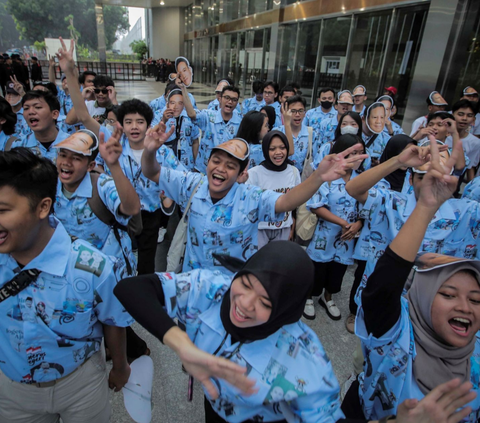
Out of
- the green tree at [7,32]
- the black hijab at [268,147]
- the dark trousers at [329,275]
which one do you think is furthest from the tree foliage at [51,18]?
the dark trousers at [329,275]

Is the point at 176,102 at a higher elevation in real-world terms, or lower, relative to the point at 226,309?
higher

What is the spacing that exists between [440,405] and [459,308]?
382 millimetres

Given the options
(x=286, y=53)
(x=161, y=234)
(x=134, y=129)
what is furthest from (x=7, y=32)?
(x=134, y=129)

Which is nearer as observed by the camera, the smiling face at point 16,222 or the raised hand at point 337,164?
the smiling face at point 16,222

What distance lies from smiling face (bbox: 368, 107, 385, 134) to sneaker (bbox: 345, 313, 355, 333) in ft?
8.33

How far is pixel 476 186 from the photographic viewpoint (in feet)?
9.39

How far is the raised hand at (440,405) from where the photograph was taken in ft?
3.35

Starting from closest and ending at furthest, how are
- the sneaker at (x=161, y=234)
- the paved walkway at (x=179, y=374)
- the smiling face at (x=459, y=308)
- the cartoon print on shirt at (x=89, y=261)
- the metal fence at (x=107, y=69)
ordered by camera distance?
the smiling face at (x=459, y=308)
the cartoon print on shirt at (x=89, y=261)
the paved walkway at (x=179, y=374)
the sneaker at (x=161, y=234)
the metal fence at (x=107, y=69)

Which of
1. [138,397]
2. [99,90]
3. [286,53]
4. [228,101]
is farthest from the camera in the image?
[286,53]

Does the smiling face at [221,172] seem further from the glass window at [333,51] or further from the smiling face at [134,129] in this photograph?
the glass window at [333,51]

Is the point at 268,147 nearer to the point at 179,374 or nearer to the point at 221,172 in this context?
the point at 221,172

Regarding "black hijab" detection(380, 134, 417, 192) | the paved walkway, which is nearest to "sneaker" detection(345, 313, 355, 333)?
the paved walkway

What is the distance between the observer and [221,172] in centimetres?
217

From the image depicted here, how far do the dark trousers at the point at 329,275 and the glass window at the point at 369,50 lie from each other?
6601mm
